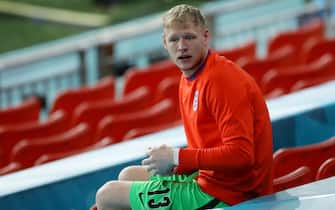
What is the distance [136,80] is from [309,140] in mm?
2056

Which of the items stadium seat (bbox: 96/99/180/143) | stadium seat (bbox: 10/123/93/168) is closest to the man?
stadium seat (bbox: 10/123/93/168)

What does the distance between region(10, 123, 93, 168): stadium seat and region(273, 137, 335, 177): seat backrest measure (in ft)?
4.61

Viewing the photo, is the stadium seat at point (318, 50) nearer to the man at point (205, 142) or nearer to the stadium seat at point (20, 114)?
the stadium seat at point (20, 114)

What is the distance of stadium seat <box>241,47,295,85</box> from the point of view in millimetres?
5883

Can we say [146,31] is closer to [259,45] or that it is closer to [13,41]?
[259,45]

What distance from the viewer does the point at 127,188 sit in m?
3.33

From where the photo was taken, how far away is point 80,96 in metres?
6.17

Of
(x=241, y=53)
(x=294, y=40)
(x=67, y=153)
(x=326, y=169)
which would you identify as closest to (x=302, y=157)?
(x=326, y=169)

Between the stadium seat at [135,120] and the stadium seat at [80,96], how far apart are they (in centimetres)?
80

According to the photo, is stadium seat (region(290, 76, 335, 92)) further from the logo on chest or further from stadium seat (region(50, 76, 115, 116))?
the logo on chest

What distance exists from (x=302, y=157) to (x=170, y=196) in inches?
29.1

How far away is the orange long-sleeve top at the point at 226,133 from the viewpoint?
3.04m

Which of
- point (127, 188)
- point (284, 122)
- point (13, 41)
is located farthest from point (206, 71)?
point (13, 41)

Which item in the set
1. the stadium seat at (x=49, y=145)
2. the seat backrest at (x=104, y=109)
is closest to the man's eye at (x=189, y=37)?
the stadium seat at (x=49, y=145)
